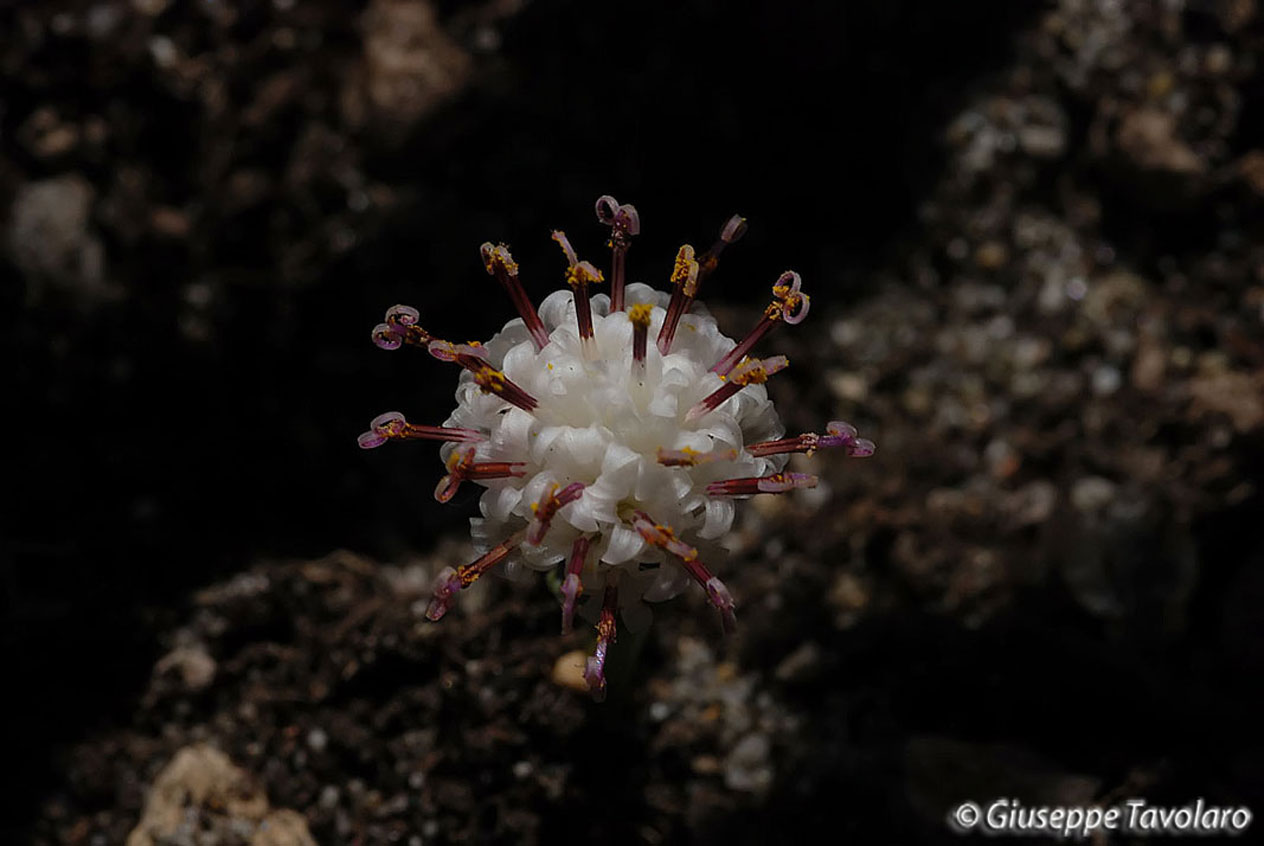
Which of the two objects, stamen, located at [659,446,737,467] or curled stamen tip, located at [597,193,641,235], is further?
curled stamen tip, located at [597,193,641,235]

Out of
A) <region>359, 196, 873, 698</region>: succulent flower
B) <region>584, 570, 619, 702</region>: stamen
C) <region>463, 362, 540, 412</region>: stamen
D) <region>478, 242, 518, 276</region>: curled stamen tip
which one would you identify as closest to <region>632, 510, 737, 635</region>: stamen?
<region>359, 196, 873, 698</region>: succulent flower

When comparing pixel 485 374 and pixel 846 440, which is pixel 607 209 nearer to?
pixel 485 374

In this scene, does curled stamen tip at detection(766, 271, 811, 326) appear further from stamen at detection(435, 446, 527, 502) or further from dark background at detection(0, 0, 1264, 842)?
dark background at detection(0, 0, 1264, 842)

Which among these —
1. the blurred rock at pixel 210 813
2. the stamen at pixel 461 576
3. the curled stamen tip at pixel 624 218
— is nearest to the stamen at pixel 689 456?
the stamen at pixel 461 576

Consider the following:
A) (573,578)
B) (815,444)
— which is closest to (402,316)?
(573,578)

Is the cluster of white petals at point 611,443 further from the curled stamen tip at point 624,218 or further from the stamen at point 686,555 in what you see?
the curled stamen tip at point 624,218

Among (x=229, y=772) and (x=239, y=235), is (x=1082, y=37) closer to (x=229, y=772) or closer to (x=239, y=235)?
(x=239, y=235)
